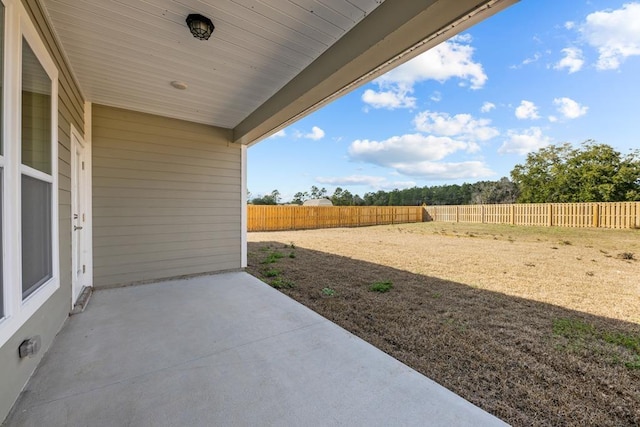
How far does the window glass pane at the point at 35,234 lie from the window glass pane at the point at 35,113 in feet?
0.51

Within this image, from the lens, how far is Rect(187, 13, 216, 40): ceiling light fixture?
6.22 feet

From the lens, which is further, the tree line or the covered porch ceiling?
the tree line

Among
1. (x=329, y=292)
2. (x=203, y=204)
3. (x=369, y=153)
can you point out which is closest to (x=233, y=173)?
(x=203, y=204)

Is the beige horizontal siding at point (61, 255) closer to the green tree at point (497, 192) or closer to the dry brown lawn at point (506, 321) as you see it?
the dry brown lawn at point (506, 321)

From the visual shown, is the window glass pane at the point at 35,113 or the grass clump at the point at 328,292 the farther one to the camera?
the grass clump at the point at 328,292

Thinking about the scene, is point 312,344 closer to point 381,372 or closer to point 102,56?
point 381,372

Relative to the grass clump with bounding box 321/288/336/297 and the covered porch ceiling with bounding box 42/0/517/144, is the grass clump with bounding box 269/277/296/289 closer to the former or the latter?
the grass clump with bounding box 321/288/336/297

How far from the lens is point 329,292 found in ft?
11.7

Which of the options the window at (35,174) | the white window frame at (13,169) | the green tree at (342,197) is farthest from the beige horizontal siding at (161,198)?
the green tree at (342,197)

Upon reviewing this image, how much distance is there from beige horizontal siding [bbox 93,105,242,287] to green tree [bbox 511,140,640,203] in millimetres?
23287

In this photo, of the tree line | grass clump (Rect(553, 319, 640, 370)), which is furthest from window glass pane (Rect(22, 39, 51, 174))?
the tree line

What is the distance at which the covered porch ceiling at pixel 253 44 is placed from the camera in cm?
172

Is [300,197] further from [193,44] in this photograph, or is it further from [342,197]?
[193,44]

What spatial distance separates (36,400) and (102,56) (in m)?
2.71
